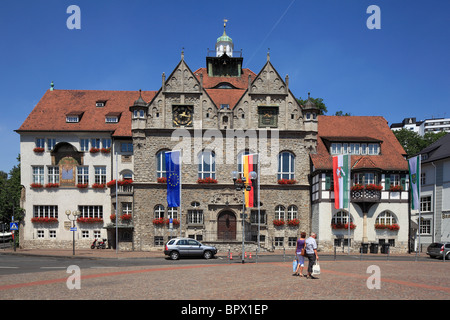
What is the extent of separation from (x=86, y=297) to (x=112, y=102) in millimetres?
39176

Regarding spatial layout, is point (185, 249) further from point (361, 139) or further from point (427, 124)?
point (427, 124)

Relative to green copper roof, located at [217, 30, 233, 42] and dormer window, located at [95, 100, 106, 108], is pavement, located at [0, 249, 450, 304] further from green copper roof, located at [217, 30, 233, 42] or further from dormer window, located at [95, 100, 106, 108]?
green copper roof, located at [217, 30, 233, 42]

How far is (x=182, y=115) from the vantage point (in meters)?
44.2

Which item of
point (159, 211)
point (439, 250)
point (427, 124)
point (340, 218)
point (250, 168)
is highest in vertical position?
point (427, 124)

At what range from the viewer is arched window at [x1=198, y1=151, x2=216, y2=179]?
145 feet

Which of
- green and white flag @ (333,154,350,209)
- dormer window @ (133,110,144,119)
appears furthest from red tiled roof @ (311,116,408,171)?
dormer window @ (133,110,144,119)

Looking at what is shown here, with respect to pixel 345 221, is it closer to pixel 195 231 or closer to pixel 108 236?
pixel 195 231

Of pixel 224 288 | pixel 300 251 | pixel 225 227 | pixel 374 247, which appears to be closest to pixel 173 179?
pixel 225 227

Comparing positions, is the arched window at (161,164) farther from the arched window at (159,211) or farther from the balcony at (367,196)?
the balcony at (367,196)

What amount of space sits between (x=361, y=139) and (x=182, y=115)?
16895mm

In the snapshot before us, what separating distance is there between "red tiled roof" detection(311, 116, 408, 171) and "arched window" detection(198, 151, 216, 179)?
921 centimetres
